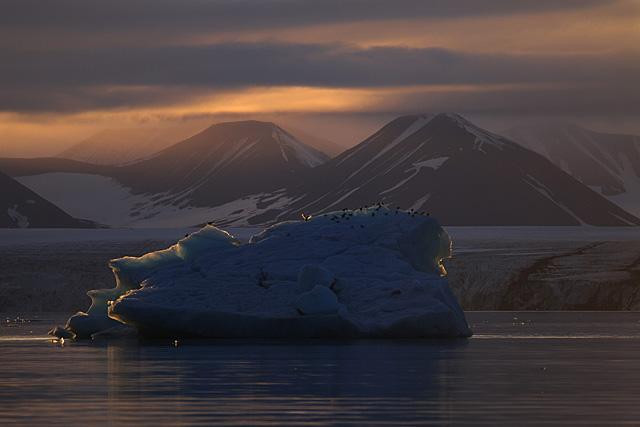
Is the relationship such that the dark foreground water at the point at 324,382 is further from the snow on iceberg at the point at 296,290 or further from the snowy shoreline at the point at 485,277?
the snowy shoreline at the point at 485,277

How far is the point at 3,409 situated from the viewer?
93.4ft

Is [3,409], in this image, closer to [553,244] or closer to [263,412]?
[263,412]

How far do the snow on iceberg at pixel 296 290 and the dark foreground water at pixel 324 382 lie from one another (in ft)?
3.98

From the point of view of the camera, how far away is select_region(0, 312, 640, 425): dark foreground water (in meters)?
27.4

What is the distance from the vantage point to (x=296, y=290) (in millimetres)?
52281

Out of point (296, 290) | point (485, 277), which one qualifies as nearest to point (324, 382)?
point (296, 290)

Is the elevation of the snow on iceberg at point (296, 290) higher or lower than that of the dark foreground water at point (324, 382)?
higher

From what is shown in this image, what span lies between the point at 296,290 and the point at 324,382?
17.9 meters

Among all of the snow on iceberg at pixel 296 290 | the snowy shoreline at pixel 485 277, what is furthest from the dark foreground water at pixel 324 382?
the snowy shoreline at pixel 485 277

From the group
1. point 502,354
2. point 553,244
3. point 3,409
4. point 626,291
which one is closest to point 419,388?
point 3,409

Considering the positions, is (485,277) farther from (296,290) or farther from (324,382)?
(324,382)

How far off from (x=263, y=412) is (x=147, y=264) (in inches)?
1182

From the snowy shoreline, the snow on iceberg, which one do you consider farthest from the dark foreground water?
the snowy shoreline

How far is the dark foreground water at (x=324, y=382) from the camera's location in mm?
27422
